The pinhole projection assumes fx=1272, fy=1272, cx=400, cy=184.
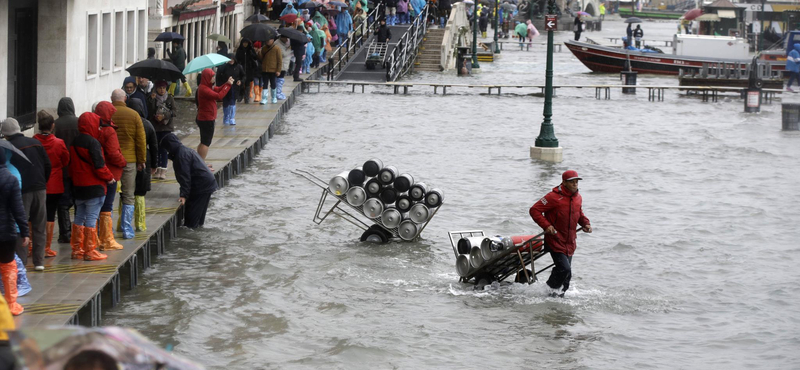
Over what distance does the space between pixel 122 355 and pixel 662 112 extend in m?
35.1

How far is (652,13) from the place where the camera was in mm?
147000

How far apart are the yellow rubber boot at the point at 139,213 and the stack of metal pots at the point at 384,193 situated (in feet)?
8.96

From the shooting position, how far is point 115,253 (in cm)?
1353

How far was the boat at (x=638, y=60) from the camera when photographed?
178 feet

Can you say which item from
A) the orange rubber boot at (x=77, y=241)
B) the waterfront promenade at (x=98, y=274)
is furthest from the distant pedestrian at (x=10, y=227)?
the orange rubber boot at (x=77, y=241)

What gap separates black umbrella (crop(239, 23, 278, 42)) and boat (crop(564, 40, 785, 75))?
28405mm

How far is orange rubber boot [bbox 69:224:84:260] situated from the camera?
13055mm

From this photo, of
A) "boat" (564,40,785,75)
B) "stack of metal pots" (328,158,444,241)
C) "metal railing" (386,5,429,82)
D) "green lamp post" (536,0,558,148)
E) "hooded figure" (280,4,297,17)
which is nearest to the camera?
"stack of metal pots" (328,158,444,241)

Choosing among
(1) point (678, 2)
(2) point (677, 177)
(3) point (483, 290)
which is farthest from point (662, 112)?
(1) point (678, 2)

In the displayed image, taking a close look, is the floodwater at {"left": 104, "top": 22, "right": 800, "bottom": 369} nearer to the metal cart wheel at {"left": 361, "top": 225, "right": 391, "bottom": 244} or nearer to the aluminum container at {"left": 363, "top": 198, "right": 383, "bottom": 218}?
the metal cart wheel at {"left": 361, "top": 225, "right": 391, "bottom": 244}

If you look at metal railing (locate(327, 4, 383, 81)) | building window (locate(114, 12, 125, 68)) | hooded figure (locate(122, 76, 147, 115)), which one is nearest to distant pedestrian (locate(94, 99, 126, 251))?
hooded figure (locate(122, 76, 147, 115))

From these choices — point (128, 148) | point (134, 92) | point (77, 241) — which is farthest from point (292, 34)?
point (77, 241)

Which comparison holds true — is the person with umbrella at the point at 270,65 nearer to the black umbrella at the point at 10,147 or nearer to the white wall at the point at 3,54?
the white wall at the point at 3,54

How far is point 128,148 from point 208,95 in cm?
563
